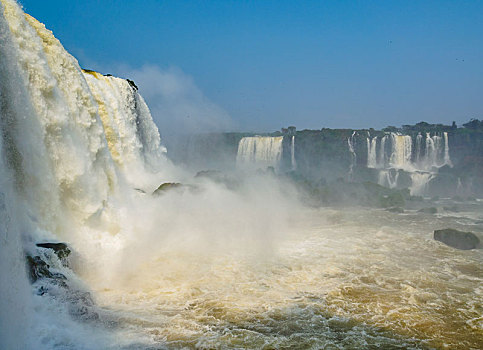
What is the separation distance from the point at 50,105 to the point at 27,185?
176 centimetres

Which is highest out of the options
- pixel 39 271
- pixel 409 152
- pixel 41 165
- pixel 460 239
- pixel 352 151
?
pixel 352 151

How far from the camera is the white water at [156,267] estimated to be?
4719 millimetres

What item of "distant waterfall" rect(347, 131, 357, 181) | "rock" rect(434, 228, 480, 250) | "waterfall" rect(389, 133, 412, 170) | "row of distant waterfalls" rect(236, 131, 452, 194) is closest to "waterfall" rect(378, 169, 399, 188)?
"row of distant waterfalls" rect(236, 131, 452, 194)

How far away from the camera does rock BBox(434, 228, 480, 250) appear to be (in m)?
9.91

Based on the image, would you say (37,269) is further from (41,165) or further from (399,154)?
(399,154)

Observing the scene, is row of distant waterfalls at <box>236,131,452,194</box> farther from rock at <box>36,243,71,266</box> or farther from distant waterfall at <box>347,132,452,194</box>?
rock at <box>36,243,71,266</box>

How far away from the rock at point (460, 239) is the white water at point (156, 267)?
376 millimetres

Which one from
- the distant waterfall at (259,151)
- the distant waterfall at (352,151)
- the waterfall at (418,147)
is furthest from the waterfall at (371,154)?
the distant waterfall at (259,151)

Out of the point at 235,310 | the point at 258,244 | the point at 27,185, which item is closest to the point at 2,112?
the point at 27,185

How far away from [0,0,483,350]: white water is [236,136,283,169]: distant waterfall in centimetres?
1853

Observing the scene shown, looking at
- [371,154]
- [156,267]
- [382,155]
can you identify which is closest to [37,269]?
[156,267]

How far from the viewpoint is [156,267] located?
7543 millimetres

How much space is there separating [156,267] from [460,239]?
8.36 m

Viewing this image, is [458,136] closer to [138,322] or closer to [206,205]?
[206,205]
